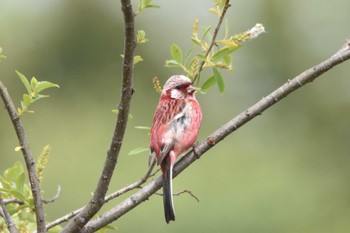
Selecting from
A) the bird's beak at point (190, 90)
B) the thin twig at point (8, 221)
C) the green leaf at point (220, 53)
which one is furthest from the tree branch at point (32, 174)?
the bird's beak at point (190, 90)

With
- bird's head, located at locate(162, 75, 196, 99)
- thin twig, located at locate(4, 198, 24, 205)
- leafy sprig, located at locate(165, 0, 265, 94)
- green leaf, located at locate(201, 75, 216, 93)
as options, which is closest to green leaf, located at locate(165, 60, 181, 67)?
leafy sprig, located at locate(165, 0, 265, 94)

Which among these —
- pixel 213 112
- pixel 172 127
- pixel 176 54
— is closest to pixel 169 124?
pixel 172 127

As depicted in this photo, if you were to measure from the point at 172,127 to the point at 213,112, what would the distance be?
18.4ft

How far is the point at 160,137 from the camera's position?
9.17 feet

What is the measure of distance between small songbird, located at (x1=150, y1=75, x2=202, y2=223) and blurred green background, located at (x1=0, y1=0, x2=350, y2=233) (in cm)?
337

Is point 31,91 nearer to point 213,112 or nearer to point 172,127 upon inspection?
point 172,127

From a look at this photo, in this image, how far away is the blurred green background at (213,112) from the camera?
22.3 ft

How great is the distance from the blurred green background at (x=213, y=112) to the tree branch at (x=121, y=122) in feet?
13.1

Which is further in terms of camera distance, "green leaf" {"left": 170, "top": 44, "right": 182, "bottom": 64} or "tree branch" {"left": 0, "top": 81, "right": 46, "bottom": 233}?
"green leaf" {"left": 170, "top": 44, "right": 182, "bottom": 64}

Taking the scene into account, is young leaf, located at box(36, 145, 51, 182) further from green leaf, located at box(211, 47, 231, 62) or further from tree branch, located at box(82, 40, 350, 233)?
green leaf, located at box(211, 47, 231, 62)

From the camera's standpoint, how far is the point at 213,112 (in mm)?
8469

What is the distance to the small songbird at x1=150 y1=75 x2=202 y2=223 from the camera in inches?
104

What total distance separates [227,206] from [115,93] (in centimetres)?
256

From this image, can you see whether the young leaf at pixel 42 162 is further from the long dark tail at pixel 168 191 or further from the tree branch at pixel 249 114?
the long dark tail at pixel 168 191
